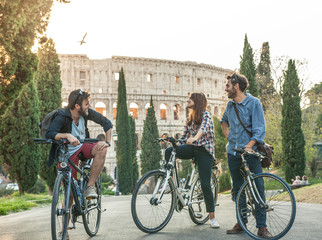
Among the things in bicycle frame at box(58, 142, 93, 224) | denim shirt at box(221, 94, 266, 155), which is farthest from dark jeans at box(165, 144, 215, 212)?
bicycle frame at box(58, 142, 93, 224)

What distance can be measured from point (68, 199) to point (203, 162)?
1997 mm

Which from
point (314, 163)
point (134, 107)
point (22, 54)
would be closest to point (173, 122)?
point (134, 107)

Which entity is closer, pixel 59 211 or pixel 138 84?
pixel 59 211

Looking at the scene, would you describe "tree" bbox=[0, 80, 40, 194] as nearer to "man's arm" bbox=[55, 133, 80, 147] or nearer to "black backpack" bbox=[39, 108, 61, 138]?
"black backpack" bbox=[39, 108, 61, 138]

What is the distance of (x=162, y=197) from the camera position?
189 inches

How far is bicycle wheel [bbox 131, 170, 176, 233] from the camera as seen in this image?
4.58 m

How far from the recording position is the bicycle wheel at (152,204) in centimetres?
458

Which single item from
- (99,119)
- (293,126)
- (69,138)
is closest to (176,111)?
(293,126)

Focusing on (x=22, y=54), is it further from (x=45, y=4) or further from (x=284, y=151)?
(x=284, y=151)

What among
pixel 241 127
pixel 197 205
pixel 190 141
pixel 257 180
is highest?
pixel 241 127

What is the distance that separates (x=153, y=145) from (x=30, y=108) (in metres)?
23.5

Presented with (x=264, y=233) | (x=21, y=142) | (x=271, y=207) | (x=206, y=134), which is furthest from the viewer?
(x=21, y=142)

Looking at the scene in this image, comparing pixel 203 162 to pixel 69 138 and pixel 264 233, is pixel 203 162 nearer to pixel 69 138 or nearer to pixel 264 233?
pixel 264 233

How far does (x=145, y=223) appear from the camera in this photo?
4672 mm
